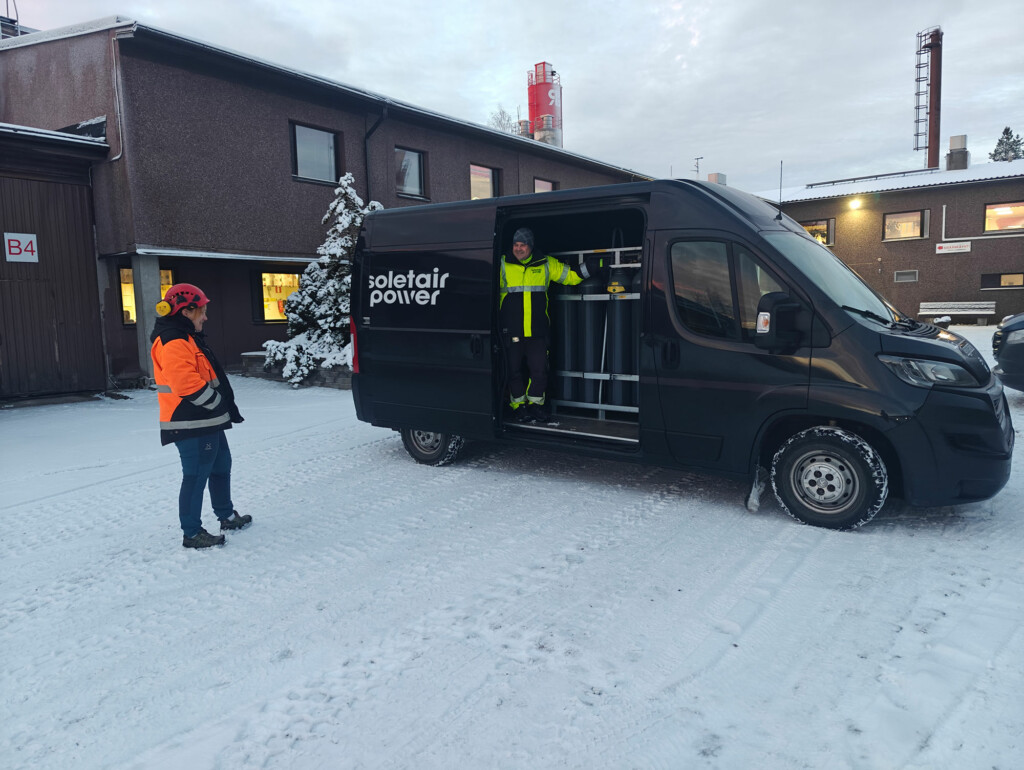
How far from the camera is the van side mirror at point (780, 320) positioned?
14.4ft

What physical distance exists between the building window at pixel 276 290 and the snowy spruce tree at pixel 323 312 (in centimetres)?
232

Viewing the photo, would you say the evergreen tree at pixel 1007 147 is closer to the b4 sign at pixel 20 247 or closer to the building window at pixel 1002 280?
the building window at pixel 1002 280

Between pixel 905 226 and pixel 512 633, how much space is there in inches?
1131

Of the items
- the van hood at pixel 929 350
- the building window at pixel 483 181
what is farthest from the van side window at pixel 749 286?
the building window at pixel 483 181

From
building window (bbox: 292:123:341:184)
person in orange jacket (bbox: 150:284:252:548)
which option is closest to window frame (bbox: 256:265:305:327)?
building window (bbox: 292:123:341:184)

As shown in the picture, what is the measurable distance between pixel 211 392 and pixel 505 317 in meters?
2.60

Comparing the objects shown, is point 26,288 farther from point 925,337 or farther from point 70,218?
point 925,337

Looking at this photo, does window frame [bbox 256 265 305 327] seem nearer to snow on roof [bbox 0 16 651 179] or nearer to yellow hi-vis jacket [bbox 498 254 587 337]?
snow on roof [bbox 0 16 651 179]

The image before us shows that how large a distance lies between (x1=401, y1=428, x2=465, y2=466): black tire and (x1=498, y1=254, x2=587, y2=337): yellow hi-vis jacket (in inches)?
48.4

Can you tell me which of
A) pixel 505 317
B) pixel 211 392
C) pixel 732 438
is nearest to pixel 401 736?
pixel 211 392

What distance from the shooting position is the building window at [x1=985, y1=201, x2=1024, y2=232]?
79.4 ft

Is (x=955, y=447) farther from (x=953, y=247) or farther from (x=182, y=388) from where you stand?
(x=953, y=247)

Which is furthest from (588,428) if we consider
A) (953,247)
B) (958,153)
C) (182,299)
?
(958,153)

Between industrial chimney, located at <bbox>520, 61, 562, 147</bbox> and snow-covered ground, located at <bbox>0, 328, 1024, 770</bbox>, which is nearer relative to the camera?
snow-covered ground, located at <bbox>0, 328, 1024, 770</bbox>
